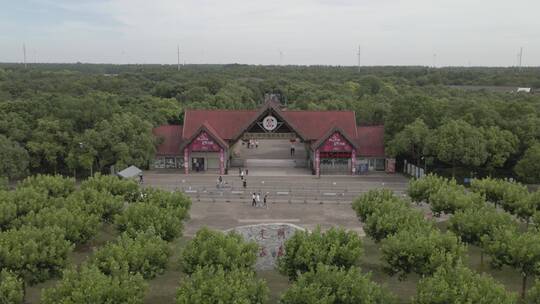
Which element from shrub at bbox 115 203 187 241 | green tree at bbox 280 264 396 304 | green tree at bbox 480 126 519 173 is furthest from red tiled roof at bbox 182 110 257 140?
green tree at bbox 280 264 396 304

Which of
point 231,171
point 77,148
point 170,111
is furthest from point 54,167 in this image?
point 170,111

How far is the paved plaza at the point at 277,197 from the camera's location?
1614 inches

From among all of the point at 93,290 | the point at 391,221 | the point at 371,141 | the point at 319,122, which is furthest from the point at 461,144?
the point at 93,290

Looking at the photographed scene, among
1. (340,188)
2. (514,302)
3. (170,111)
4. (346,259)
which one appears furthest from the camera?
(170,111)

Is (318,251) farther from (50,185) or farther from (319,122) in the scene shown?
(319,122)

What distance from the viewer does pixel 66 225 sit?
29031mm

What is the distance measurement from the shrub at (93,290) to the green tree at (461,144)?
36.7 metres

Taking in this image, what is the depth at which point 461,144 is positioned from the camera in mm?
50031

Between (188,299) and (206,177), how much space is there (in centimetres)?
3580

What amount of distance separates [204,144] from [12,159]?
18944mm

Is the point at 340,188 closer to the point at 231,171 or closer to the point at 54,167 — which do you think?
the point at 231,171

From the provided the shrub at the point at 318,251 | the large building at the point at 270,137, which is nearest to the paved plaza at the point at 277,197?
the large building at the point at 270,137

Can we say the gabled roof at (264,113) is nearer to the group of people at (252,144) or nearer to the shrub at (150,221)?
the group of people at (252,144)

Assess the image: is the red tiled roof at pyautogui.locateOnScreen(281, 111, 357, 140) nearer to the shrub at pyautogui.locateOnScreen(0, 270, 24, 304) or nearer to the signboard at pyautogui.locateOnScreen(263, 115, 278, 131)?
the signboard at pyautogui.locateOnScreen(263, 115, 278, 131)
